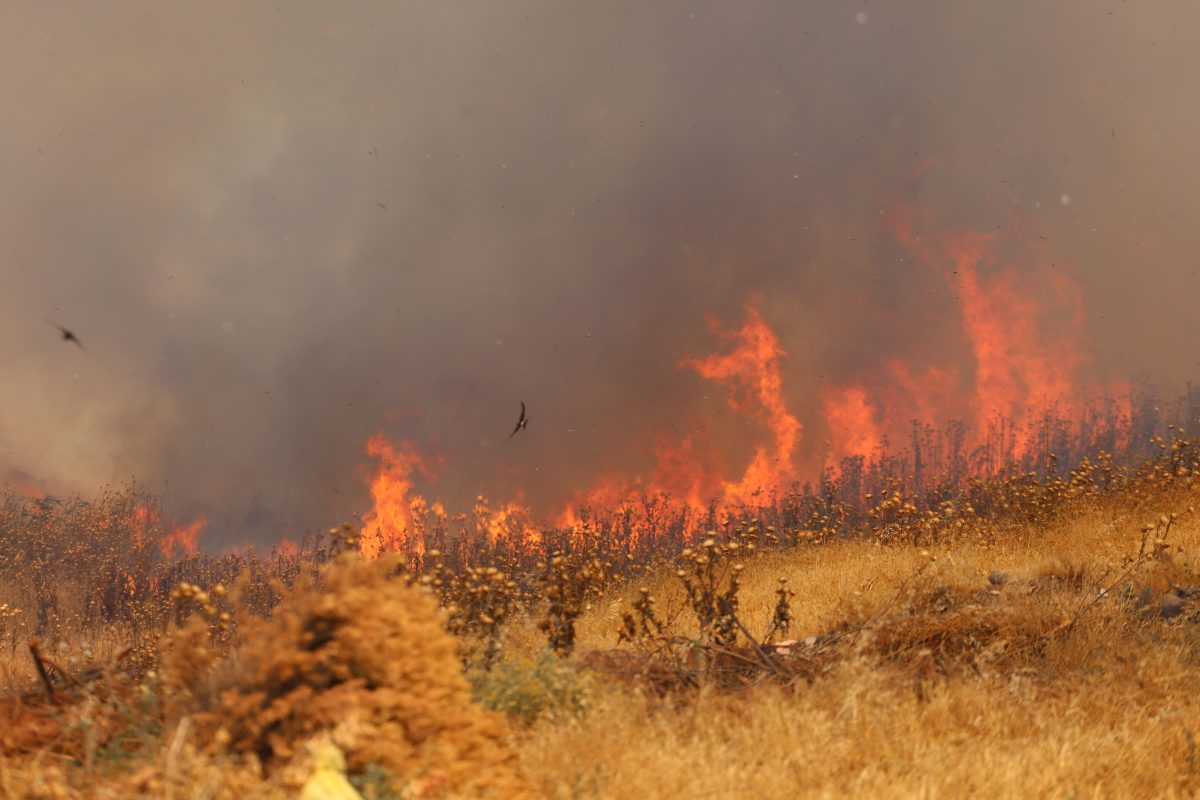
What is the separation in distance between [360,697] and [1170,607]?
6980mm

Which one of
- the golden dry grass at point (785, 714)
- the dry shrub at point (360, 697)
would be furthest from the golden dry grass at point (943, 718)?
the dry shrub at point (360, 697)

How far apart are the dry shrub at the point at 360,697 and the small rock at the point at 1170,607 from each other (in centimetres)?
625

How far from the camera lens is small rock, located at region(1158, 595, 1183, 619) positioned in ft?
22.5

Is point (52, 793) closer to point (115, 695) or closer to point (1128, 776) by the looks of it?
point (115, 695)

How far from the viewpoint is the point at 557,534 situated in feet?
51.2

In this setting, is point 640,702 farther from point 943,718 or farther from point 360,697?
point 360,697

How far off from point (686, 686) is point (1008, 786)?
1.90m

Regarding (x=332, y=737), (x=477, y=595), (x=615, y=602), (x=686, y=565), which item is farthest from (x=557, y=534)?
(x=332, y=737)

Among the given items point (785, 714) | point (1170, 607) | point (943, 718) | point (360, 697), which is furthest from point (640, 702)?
point (1170, 607)

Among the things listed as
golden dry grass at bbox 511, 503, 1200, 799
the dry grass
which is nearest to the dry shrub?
the dry grass

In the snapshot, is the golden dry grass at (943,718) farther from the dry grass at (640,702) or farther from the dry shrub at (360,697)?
the dry shrub at (360,697)

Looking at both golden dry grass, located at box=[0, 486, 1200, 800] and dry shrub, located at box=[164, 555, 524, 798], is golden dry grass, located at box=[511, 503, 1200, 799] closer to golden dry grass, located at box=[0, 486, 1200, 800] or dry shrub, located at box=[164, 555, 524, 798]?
golden dry grass, located at box=[0, 486, 1200, 800]

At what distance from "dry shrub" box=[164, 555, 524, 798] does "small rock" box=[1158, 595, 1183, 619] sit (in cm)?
625

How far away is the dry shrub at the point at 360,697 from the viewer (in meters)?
2.96
